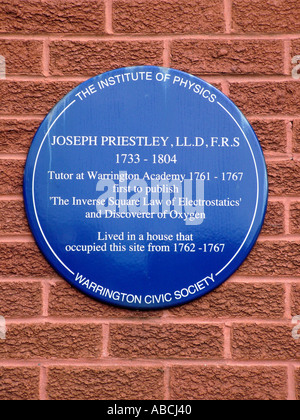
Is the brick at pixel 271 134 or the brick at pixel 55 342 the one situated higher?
the brick at pixel 271 134

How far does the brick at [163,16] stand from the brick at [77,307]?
0.97m

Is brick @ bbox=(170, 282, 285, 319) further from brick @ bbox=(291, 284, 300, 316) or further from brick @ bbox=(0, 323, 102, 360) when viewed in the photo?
brick @ bbox=(0, 323, 102, 360)

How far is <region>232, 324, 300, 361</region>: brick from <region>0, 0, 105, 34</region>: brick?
1.22m

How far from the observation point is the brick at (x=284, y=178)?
176 centimetres

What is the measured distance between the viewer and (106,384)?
1720 millimetres

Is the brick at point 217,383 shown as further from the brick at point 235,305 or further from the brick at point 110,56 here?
the brick at point 110,56

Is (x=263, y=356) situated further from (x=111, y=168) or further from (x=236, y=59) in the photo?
(x=236, y=59)

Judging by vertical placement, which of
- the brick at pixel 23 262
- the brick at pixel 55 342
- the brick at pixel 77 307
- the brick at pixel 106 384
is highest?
the brick at pixel 23 262

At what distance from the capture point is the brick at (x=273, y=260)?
174 centimetres

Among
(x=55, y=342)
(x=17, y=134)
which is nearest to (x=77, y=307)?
(x=55, y=342)

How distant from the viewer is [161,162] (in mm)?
1728

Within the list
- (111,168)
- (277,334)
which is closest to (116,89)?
(111,168)

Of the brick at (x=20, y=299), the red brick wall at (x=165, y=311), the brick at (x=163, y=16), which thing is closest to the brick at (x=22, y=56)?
the red brick wall at (x=165, y=311)

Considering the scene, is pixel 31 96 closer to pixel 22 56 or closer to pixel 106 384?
pixel 22 56
